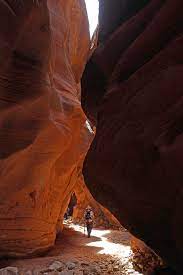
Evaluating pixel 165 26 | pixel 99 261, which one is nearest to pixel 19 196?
pixel 99 261

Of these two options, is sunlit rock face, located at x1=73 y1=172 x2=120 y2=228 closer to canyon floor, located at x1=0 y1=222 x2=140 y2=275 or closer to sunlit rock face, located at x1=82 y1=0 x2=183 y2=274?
canyon floor, located at x1=0 y1=222 x2=140 y2=275

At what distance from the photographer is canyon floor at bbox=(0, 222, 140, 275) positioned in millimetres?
9484

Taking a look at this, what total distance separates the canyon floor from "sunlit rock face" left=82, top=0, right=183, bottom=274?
5033 millimetres

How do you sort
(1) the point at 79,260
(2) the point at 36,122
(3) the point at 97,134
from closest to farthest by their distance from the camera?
1. (3) the point at 97,134
2. (2) the point at 36,122
3. (1) the point at 79,260

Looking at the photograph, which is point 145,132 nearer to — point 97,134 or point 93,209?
point 97,134

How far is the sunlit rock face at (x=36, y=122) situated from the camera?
7.82 meters

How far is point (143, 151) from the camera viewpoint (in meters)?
4.09

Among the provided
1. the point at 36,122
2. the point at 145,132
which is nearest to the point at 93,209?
the point at 36,122

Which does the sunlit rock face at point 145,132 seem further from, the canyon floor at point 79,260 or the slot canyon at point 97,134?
the canyon floor at point 79,260

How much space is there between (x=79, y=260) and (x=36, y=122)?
15.9ft

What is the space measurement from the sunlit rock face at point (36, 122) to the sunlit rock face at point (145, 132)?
2.76 metres

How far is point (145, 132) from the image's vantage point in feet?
13.6

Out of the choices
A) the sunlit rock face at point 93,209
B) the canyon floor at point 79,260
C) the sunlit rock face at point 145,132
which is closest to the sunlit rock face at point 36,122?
the canyon floor at point 79,260

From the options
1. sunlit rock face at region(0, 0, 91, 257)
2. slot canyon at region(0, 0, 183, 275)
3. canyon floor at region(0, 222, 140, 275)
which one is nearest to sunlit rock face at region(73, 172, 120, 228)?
slot canyon at region(0, 0, 183, 275)
